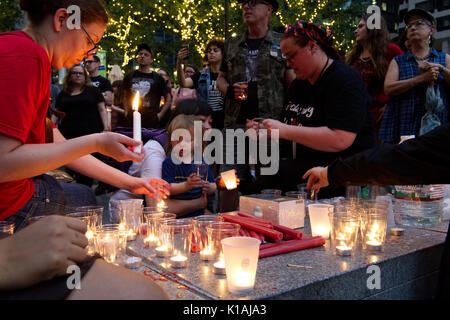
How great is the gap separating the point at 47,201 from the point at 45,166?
0.54 metres

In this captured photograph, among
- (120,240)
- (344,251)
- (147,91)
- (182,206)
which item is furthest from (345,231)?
(147,91)

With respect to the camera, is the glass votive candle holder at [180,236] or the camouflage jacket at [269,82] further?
the camouflage jacket at [269,82]

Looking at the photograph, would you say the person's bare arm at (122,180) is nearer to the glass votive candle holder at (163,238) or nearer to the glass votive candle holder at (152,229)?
the glass votive candle holder at (152,229)

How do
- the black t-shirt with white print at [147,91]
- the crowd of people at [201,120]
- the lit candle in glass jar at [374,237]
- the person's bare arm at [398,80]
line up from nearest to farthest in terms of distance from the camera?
the crowd of people at [201,120] < the lit candle in glass jar at [374,237] < the person's bare arm at [398,80] < the black t-shirt with white print at [147,91]

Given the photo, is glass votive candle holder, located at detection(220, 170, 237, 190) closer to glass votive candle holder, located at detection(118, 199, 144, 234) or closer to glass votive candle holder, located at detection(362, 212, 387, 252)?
glass votive candle holder, located at detection(118, 199, 144, 234)

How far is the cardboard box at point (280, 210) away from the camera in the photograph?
2.38m

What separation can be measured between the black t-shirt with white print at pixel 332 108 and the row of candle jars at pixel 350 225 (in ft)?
3.57

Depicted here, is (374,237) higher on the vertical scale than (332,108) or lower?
lower

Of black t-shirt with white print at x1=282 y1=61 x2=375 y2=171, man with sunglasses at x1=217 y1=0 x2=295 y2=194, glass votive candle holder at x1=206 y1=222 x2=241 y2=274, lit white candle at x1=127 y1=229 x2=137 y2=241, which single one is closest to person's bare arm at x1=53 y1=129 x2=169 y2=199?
lit white candle at x1=127 y1=229 x2=137 y2=241

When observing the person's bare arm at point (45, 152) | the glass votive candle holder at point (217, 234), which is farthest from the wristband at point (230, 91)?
the glass votive candle holder at point (217, 234)

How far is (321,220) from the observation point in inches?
86.4

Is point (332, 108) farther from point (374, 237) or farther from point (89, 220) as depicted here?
point (89, 220)

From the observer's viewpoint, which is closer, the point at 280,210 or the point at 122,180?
the point at 280,210
